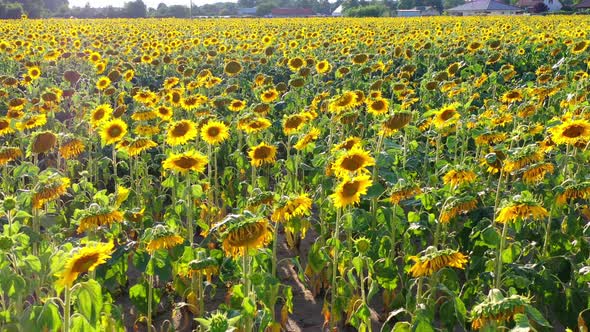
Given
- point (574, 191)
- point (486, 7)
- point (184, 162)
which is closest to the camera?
point (574, 191)

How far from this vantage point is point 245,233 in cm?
241

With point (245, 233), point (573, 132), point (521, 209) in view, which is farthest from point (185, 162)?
point (573, 132)

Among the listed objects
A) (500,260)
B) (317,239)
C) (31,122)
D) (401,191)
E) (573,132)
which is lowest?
(317,239)

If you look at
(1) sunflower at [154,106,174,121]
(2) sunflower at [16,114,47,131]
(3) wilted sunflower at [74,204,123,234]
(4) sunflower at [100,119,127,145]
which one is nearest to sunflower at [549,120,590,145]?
(3) wilted sunflower at [74,204,123,234]

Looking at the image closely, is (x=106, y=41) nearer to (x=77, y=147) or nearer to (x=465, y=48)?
(x=465, y=48)

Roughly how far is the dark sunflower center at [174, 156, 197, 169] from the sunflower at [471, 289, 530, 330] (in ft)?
6.49

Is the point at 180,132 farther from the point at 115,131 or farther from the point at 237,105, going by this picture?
the point at 237,105

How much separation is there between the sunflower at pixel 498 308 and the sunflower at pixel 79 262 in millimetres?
1267

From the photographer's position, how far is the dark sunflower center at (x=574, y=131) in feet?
12.3

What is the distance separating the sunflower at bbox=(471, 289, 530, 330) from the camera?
2.08 metres

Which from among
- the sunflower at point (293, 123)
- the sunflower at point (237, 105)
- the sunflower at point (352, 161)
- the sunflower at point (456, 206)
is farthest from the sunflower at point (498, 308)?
the sunflower at point (237, 105)

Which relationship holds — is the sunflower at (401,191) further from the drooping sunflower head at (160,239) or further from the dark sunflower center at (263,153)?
the drooping sunflower head at (160,239)

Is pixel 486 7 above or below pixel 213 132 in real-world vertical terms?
above

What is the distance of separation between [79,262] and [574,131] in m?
2.90
